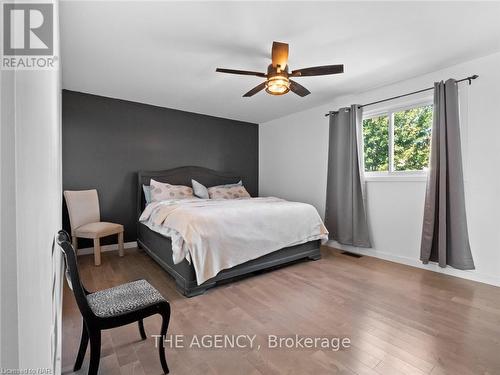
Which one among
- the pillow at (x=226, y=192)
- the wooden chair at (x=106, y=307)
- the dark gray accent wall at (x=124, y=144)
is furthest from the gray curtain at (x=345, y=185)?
the wooden chair at (x=106, y=307)

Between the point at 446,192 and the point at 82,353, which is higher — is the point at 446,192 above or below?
above

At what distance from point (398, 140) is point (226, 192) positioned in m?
2.82

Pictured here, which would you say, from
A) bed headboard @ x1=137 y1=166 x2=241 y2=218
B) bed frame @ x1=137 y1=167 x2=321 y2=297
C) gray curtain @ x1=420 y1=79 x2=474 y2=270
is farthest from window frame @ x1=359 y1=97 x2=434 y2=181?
bed headboard @ x1=137 y1=166 x2=241 y2=218

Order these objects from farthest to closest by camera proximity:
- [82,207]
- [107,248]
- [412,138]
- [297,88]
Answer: [107,248] → [82,207] → [412,138] → [297,88]

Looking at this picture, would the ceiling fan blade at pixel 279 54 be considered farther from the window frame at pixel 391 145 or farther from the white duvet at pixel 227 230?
the window frame at pixel 391 145

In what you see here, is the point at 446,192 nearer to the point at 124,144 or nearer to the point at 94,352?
the point at 94,352

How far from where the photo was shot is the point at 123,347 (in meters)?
1.66

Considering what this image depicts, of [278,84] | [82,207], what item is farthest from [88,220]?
[278,84]

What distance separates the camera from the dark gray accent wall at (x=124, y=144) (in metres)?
3.63

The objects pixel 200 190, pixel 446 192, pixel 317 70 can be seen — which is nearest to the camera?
pixel 317 70

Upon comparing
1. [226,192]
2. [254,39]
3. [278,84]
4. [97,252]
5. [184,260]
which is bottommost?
[97,252]

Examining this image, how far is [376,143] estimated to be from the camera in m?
3.69

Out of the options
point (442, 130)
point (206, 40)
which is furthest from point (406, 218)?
point (206, 40)

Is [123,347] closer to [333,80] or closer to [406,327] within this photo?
[406,327]
